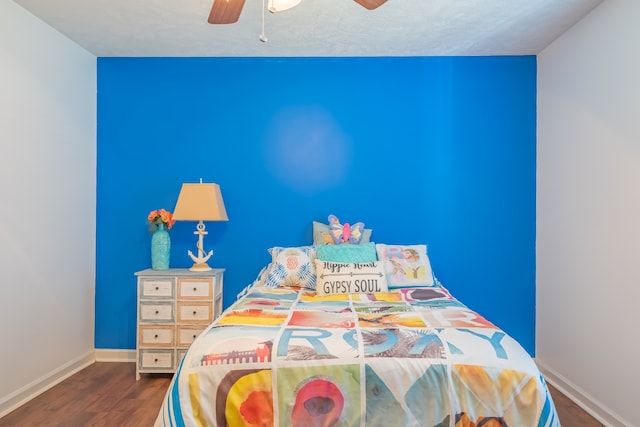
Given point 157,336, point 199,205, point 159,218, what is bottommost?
point 157,336

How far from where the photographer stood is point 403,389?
71.6 inches

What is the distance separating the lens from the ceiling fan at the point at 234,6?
2.07m

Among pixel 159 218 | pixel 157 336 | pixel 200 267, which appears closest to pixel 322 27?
pixel 159 218

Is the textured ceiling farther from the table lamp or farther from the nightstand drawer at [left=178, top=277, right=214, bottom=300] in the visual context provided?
the nightstand drawer at [left=178, top=277, right=214, bottom=300]

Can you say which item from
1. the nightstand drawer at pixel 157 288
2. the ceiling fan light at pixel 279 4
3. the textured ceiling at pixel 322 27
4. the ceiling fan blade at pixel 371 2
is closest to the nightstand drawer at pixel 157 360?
the nightstand drawer at pixel 157 288

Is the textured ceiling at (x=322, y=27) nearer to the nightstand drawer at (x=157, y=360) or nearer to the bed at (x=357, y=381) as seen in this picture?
the bed at (x=357, y=381)

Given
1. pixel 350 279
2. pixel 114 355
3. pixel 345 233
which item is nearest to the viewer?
pixel 350 279

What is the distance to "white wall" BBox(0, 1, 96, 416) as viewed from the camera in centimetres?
284

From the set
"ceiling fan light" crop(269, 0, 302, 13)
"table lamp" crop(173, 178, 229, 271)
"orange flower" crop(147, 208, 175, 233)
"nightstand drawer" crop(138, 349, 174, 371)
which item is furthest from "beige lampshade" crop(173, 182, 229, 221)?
"ceiling fan light" crop(269, 0, 302, 13)

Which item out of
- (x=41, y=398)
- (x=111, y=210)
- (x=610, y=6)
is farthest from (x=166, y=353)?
(x=610, y=6)

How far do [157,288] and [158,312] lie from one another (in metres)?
0.18

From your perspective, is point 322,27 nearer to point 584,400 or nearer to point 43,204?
point 43,204

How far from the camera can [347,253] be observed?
3318mm

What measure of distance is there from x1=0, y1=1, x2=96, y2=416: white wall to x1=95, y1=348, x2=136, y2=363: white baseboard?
0.09m
